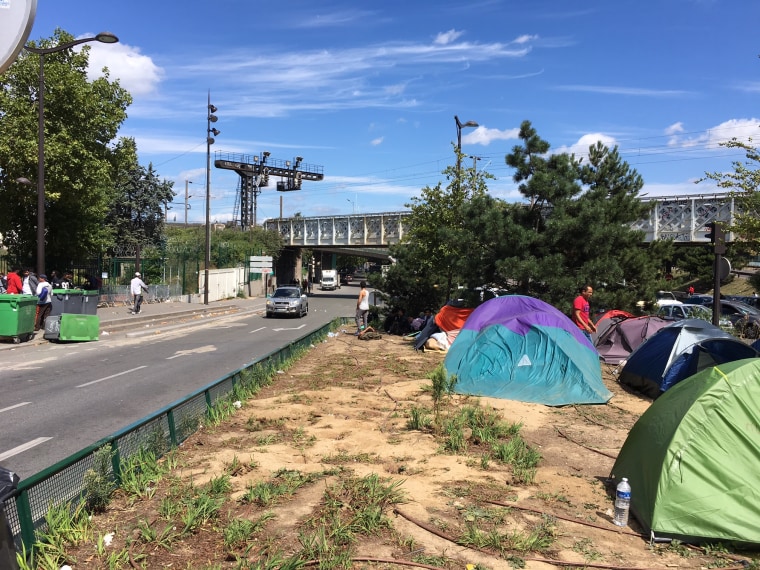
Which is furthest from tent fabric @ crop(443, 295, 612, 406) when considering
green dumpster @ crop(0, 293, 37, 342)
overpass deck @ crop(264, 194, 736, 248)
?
green dumpster @ crop(0, 293, 37, 342)

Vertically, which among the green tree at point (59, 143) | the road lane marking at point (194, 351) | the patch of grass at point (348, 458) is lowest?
the road lane marking at point (194, 351)

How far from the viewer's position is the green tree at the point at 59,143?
23.2m

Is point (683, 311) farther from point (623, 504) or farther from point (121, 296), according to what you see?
point (121, 296)

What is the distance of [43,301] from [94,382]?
9.11 metres

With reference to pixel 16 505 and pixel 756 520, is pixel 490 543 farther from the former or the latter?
pixel 16 505

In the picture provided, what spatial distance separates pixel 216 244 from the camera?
48.3m

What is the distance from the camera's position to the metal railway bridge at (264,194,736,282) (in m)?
33.9

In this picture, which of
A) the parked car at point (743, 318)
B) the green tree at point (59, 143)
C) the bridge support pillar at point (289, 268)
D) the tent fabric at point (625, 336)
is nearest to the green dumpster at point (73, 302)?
the green tree at point (59, 143)

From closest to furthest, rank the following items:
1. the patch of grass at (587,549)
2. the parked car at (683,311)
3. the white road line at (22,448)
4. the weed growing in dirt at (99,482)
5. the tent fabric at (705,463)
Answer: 1. the patch of grass at (587,549)
2. the tent fabric at (705,463)
3. the weed growing in dirt at (99,482)
4. the white road line at (22,448)
5. the parked car at (683,311)

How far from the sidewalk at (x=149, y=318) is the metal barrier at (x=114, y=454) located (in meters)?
11.4

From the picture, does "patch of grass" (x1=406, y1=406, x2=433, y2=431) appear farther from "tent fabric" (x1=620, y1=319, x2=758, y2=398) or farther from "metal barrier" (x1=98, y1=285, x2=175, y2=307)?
"metal barrier" (x1=98, y1=285, x2=175, y2=307)

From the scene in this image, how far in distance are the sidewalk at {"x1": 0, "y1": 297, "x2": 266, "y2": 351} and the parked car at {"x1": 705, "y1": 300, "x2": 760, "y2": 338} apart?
1999cm

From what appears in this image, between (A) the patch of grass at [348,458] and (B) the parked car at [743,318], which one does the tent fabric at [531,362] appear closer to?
(A) the patch of grass at [348,458]

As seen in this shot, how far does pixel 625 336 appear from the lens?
14.8 meters
